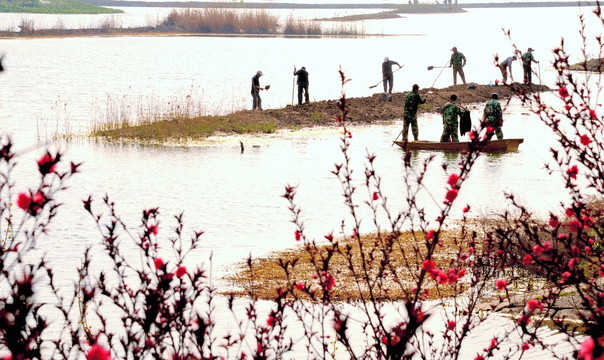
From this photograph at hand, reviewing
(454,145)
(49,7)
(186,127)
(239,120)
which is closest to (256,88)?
(239,120)

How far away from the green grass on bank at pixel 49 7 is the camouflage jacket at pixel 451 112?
11060cm

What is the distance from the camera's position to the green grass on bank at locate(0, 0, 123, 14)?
131m

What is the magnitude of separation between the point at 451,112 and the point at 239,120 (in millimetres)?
8330

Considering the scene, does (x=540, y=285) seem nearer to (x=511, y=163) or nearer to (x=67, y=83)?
(x=511, y=163)

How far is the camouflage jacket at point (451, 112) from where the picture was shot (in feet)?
76.6

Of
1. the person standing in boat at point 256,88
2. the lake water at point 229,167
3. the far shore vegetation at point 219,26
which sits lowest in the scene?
the lake water at point 229,167

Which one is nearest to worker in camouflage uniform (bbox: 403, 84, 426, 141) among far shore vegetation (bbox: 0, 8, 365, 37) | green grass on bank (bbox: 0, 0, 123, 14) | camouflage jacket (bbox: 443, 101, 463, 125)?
camouflage jacket (bbox: 443, 101, 463, 125)

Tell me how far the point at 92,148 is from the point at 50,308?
15.1 meters

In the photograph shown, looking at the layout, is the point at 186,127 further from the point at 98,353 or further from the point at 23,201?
the point at 98,353

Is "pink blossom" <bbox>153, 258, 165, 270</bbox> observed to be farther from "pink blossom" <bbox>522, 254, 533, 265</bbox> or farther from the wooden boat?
the wooden boat

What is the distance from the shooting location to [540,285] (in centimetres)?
1119

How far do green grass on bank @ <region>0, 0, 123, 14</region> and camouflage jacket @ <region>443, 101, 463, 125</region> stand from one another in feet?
363

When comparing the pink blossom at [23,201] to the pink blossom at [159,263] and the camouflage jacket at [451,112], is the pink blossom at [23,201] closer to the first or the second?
the pink blossom at [159,263]

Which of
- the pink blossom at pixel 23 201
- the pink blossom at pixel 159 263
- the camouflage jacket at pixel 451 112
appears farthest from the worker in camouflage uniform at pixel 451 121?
the pink blossom at pixel 23 201
